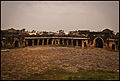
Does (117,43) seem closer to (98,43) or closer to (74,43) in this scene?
(98,43)

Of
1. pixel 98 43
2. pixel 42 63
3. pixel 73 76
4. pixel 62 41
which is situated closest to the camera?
pixel 73 76

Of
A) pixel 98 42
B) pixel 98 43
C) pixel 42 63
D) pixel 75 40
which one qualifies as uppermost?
pixel 75 40

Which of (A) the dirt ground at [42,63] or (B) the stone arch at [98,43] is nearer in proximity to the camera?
(A) the dirt ground at [42,63]

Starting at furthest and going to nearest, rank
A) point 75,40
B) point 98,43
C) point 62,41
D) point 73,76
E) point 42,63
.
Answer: point 75,40 < point 62,41 < point 98,43 < point 42,63 < point 73,76

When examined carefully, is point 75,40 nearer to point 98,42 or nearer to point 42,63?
point 98,42

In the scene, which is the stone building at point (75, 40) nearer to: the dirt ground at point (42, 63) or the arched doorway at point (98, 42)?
the arched doorway at point (98, 42)

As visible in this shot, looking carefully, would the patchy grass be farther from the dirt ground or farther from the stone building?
the stone building

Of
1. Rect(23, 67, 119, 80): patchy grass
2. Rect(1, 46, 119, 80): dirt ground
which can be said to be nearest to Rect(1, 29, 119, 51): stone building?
Rect(1, 46, 119, 80): dirt ground

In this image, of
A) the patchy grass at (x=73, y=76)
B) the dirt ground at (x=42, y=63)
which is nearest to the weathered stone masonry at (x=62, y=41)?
the dirt ground at (x=42, y=63)

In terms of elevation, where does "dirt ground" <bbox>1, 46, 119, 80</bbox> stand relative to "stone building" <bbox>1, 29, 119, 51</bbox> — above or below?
below

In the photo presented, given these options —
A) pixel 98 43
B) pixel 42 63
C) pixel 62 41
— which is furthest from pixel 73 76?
pixel 62 41

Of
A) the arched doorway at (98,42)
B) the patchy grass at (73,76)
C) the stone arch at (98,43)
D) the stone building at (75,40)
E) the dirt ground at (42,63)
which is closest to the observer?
the patchy grass at (73,76)

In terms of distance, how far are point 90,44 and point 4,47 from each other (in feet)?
79.8

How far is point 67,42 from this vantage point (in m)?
36.8
